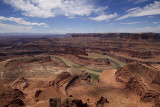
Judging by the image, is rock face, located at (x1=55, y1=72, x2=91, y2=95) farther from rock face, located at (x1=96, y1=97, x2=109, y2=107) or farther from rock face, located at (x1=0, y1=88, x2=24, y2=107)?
rock face, located at (x1=96, y1=97, x2=109, y2=107)

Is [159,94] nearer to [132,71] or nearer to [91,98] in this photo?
[132,71]

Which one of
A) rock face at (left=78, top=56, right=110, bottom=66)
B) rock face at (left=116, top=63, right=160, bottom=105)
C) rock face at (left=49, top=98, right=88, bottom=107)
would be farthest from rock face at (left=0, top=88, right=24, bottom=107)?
rock face at (left=78, top=56, right=110, bottom=66)

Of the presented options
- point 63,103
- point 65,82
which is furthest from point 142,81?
point 65,82

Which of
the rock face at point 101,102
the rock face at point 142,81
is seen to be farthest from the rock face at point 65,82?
the rock face at point 142,81

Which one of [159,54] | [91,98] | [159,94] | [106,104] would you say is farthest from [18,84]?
[159,54]

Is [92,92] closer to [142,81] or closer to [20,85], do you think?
[142,81]

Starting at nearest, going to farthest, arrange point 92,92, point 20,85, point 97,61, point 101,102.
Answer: point 101,102 < point 92,92 < point 20,85 < point 97,61
